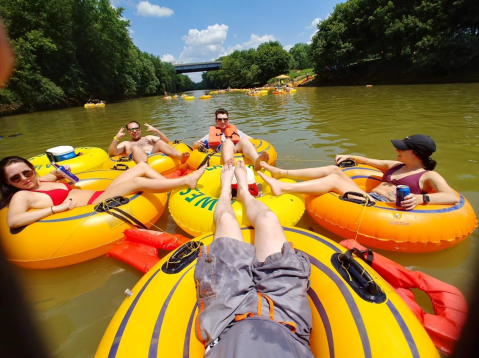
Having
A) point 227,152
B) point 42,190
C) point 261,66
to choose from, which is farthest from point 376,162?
point 261,66

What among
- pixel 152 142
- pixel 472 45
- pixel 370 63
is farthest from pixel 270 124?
pixel 370 63

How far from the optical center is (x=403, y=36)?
2102 centimetres

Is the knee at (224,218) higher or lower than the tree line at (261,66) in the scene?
lower

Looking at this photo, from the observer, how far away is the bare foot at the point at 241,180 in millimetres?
2551

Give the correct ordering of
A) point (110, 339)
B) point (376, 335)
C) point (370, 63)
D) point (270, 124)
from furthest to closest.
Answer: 1. point (370, 63)
2. point (270, 124)
3. point (110, 339)
4. point (376, 335)

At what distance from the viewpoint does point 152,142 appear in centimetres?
507

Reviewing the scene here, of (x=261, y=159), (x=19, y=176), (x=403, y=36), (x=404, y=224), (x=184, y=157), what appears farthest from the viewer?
(x=403, y=36)

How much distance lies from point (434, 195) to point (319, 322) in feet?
5.83

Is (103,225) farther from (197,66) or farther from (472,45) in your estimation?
(197,66)

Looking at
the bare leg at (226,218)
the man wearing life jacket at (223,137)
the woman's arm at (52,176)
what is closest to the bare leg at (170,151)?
the man wearing life jacket at (223,137)

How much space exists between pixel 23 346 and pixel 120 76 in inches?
1353

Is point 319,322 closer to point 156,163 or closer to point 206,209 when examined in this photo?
point 206,209

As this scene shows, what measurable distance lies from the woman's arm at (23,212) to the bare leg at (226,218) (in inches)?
63.6

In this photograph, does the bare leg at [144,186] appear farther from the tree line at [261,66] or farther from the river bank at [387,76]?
the tree line at [261,66]
